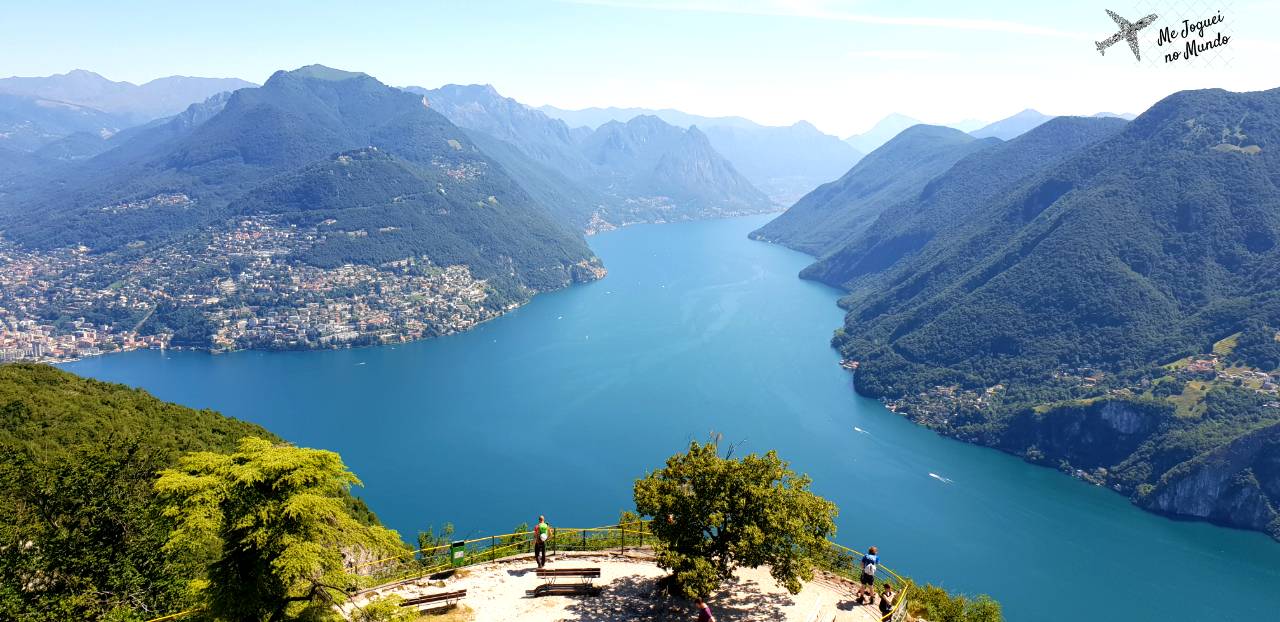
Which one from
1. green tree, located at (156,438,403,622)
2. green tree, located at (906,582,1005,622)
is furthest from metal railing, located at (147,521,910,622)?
green tree, located at (156,438,403,622)

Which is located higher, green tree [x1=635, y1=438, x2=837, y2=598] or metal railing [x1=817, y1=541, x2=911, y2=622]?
green tree [x1=635, y1=438, x2=837, y2=598]

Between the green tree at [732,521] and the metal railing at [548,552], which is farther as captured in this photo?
the metal railing at [548,552]

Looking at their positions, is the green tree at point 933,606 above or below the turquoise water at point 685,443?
above

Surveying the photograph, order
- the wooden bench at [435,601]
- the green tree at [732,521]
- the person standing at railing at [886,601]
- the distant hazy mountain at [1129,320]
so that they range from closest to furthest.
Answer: the green tree at [732,521]
the person standing at railing at [886,601]
the wooden bench at [435,601]
the distant hazy mountain at [1129,320]

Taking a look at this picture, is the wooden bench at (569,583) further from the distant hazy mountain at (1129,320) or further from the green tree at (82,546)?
the distant hazy mountain at (1129,320)

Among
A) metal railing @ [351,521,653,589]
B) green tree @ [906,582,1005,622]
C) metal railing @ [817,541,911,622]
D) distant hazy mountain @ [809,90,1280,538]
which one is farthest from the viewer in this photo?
distant hazy mountain @ [809,90,1280,538]

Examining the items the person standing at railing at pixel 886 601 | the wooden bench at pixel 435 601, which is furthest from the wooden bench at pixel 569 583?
the person standing at railing at pixel 886 601

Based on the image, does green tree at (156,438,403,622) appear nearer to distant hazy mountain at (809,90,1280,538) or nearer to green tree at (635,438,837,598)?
green tree at (635,438,837,598)

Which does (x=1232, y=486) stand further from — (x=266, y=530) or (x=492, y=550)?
(x=266, y=530)

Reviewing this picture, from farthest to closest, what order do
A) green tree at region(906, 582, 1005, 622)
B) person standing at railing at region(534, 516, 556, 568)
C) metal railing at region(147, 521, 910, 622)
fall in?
1. person standing at railing at region(534, 516, 556, 568)
2. metal railing at region(147, 521, 910, 622)
3. green tree at region(906, 582, 1005, 622)
